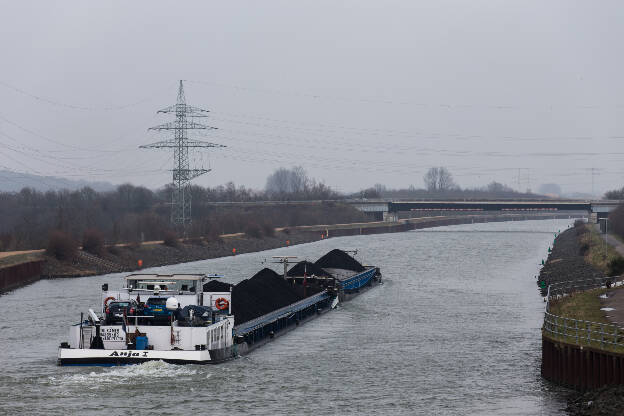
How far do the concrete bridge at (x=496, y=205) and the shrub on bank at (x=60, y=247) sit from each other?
314ft

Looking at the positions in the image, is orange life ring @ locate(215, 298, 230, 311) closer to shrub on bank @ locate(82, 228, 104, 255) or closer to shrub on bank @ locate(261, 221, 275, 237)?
shrub on bank @ locate(82, 228, 104, 255)

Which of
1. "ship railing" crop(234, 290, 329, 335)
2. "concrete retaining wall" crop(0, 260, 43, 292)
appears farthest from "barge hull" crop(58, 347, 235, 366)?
"concrete retaining wall" crop(0, 260, 43, 292)

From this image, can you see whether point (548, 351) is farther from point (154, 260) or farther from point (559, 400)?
point (154, 260)

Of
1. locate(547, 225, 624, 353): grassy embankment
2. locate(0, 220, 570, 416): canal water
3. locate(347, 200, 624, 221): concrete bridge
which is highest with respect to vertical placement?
locate(347, 200, 624, 221): concrete bridge

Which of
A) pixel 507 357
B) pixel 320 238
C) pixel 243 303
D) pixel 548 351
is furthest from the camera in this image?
pixel 320 238

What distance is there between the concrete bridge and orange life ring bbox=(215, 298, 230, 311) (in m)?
129

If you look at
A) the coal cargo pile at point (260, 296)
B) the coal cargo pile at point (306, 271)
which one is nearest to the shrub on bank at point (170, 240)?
the coal cargo pile at point (306, 271)

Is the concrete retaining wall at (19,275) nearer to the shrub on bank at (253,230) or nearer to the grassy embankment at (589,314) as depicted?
the grassy embankment at (589,314)

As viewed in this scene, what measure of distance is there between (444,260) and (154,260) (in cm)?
3159

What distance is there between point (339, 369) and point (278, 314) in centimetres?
1143

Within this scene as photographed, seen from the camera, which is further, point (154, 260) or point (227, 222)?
point (227, 222)

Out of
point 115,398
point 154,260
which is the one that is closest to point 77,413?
point 115,398

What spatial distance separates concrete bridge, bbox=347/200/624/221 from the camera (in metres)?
168

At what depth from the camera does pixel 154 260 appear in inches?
3959
